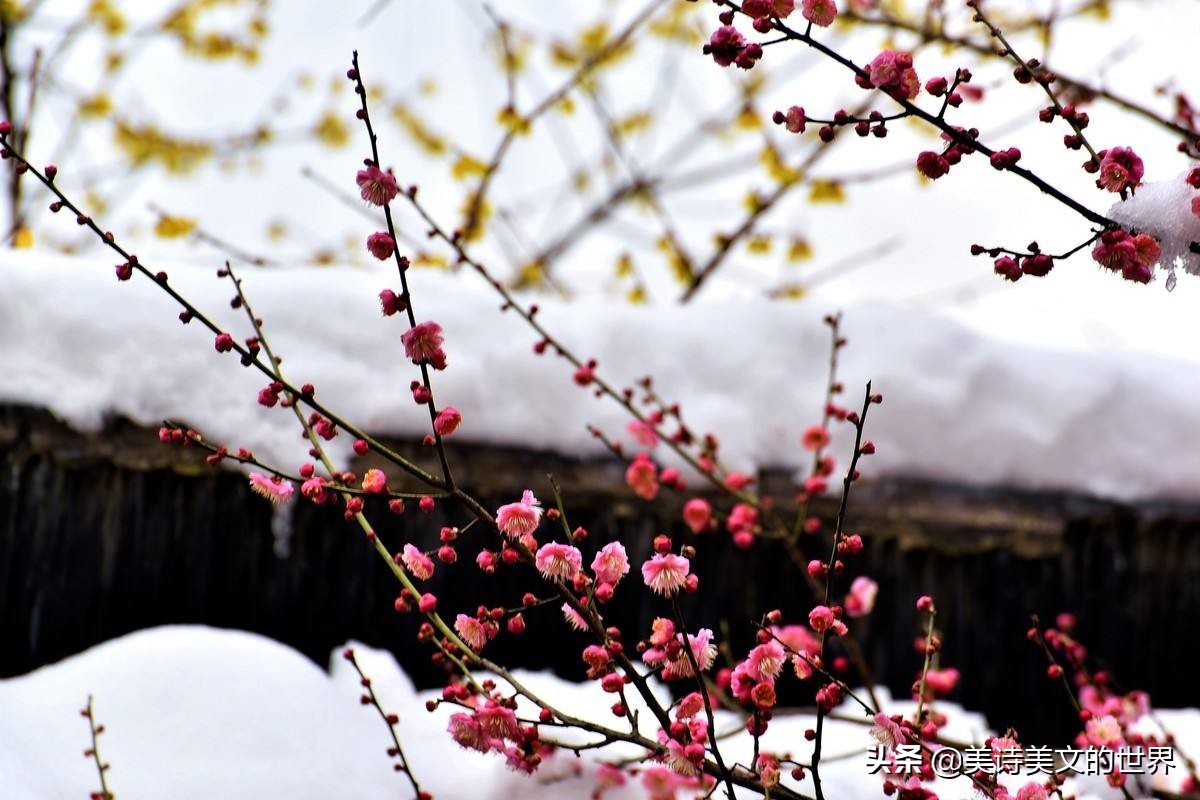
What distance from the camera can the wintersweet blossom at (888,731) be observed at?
0.87 metres

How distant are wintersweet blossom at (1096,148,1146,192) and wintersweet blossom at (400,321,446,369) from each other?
0.58m

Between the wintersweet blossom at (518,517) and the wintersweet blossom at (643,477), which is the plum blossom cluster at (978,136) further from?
the wintersweet blossom at (643,477)

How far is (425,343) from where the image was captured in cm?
86

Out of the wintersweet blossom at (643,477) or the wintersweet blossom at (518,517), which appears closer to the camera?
the wintersweet blossom at (518,517)

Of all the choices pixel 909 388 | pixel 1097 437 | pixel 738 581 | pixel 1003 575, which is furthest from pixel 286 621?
pixel 1097 437

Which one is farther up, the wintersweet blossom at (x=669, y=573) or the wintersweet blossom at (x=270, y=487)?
the wintersweet blossom at (x=270, y=487)

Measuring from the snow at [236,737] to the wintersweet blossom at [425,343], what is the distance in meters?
0.62

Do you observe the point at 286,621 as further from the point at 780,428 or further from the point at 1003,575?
the point at 1003,575

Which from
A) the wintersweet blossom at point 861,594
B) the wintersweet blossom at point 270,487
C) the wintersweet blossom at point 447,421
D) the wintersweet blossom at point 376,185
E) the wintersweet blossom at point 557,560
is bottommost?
the wintersweet blossom at point 557,560

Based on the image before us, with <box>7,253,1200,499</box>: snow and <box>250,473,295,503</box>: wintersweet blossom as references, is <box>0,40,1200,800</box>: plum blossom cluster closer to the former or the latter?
<box>250,473,295,503</box>: wintersweet blossom

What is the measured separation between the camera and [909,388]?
1790mm

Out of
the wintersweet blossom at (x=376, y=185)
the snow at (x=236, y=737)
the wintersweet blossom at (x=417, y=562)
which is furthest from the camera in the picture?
the snow at (x=236, y=737)

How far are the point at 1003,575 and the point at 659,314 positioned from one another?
77 centimetres

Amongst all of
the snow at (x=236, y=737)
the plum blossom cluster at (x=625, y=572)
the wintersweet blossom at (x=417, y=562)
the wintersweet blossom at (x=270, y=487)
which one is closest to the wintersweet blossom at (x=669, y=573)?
the plum blossom cluster at (x=625, y=572)
